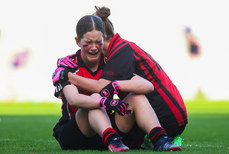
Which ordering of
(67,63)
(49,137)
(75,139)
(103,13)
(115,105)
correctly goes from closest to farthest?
(115,105)
(75,139)
(67,63)
(103,13)
(49,137)

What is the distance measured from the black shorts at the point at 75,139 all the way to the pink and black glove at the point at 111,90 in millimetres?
414

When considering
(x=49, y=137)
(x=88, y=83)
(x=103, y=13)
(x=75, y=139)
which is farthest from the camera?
(x=49, y=137)

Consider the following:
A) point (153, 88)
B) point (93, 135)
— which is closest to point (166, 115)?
point (153, 88)

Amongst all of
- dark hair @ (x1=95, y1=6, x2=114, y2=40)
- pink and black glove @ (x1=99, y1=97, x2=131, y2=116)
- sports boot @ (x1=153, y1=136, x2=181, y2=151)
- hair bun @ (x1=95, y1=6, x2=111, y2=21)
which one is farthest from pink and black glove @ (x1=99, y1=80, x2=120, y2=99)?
hair bun @ (x1=95, y1=6, x2=111, y2=21)

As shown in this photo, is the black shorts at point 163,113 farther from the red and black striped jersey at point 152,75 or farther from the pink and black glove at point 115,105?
the pink and black glove at point 115,105

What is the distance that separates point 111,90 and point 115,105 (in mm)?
244

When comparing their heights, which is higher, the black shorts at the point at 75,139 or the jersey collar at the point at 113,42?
the jersey collar at the point at 113,42

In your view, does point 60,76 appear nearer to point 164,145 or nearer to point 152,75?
point 152,75

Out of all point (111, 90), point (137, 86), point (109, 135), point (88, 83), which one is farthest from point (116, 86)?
point (109, 135)

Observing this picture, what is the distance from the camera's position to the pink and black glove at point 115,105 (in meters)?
4.25

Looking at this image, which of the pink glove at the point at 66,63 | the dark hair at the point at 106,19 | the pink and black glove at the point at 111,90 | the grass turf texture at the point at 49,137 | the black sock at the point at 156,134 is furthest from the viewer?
the grass turf texture at the point at 49,137

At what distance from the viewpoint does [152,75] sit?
189 inches

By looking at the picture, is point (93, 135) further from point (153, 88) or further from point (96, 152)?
point (153, 88)

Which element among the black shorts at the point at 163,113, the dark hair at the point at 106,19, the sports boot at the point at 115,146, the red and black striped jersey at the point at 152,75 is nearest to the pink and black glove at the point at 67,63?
the red and black striped jersey at the point at 152,75
